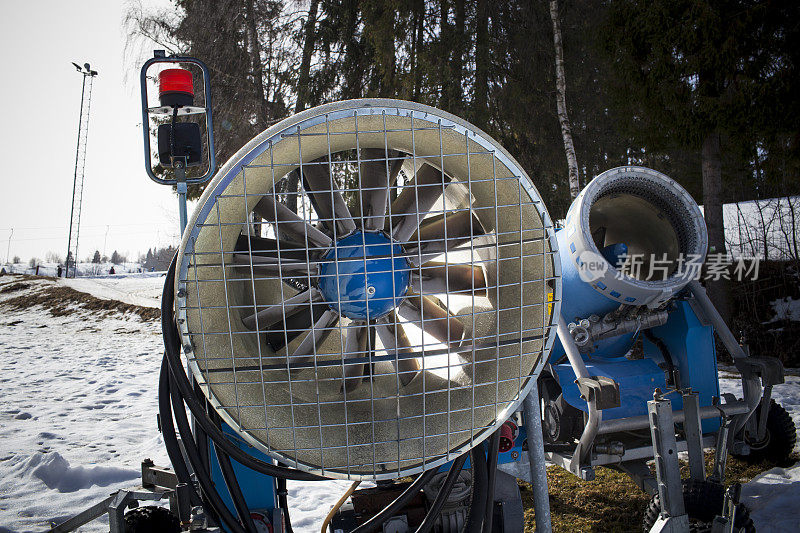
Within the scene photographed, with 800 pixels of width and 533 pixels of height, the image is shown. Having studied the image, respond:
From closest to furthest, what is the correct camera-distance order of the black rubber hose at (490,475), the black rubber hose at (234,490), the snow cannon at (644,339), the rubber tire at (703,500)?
1. the black rubber hose at (234,490)
2. the black rubber hose at (490,475)
3. the rubber tire at (703,500)
4. the snow cannon at (644,339)

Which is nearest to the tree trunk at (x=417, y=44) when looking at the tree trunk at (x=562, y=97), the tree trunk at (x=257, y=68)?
the tree trunk at (x=562, y=97)

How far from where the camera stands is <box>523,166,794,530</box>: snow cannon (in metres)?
2.88

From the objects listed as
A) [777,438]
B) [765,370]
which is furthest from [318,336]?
[777,438]

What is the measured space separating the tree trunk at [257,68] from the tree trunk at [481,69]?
374cm

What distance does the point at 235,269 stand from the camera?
186 cm

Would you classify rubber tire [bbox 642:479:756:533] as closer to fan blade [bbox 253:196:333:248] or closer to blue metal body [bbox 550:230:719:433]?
blue metal body [bbox 550:230:719:433]

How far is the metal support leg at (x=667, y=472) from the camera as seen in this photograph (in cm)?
180

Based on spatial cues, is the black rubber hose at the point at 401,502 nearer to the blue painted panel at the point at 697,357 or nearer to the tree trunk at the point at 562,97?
the blue painted panel at the point at 697,357

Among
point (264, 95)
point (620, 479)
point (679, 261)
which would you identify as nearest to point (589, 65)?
point (264, 95)

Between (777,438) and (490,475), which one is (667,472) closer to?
(490,475)

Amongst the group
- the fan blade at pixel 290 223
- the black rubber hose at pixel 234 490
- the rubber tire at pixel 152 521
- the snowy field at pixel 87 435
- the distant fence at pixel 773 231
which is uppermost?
the distant fence at pixel 773 231

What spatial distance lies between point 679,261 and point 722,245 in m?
4.98

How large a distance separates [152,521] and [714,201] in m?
7.74

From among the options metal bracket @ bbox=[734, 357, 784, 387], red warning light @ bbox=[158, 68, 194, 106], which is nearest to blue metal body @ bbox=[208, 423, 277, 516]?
red warning light @ bbox=[158, 68, 194, 106]
